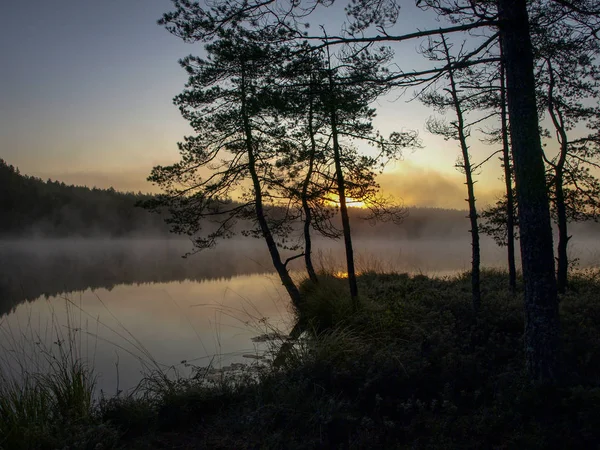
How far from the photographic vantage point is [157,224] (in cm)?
12875

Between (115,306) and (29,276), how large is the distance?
15.4m

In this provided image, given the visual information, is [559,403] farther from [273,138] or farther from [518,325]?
[273,138]

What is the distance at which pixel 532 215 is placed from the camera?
518cm

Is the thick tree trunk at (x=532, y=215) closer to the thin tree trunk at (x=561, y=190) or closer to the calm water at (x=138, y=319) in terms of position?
the calm water at (x=138, y=319)

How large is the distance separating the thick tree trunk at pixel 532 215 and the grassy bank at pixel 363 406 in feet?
1.19

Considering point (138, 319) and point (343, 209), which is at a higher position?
point (343, 209)

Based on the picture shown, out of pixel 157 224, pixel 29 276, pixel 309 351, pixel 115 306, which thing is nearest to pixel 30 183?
pixel 157 224

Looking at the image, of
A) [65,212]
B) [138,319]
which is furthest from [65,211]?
[138,319]

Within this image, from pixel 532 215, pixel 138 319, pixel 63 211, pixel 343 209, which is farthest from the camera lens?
pixel 63 211

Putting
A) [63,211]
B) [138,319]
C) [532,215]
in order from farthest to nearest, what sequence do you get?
[63,211], [138,319], [532,215]

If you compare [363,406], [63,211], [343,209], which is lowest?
[363,406]

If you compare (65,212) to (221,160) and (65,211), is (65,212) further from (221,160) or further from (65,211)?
(221,160)

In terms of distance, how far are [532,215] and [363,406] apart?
3.17m

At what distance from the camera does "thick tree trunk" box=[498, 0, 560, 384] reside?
515cm
